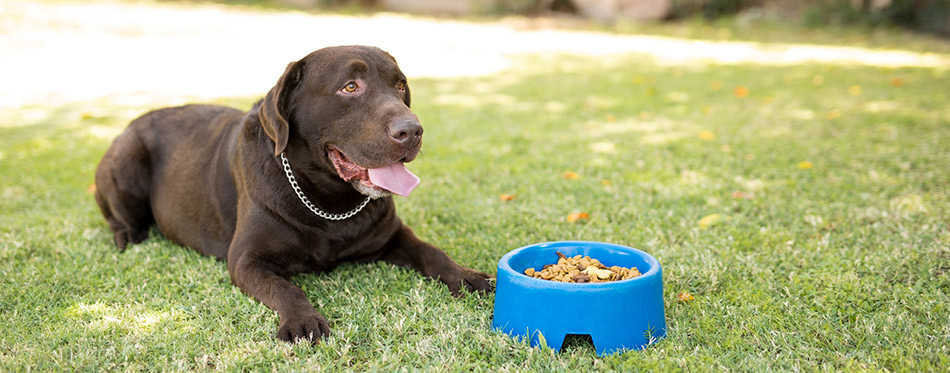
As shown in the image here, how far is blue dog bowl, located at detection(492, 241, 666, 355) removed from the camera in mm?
2521

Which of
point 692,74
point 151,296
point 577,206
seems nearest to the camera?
point 151,296

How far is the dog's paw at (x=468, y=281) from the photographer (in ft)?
10.5

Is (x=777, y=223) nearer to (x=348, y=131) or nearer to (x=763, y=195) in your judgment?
(x=763, y=195)

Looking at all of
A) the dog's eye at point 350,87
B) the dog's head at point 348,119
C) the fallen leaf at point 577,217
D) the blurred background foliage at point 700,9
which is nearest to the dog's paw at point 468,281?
the dog's head at point 348,119

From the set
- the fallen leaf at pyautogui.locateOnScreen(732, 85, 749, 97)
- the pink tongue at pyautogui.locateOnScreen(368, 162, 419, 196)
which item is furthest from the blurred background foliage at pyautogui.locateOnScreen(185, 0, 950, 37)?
the pink tongue at pyautogui.locateOnScreen(368, 162, 419, 196)

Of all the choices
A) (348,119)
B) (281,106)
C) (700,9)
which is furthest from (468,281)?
(700,9)

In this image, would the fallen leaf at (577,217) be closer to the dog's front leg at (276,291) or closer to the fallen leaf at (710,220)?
the fallen leaf at (710,220)

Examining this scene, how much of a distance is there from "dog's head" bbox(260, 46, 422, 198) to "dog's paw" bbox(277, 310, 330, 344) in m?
0.61

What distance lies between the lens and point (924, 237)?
12.1ft

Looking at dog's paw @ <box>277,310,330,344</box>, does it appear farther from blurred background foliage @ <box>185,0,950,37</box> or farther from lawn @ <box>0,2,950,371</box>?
blurred background foliage @ <box>185,0,950,37</box>

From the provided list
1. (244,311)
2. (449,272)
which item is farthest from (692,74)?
(244,311)

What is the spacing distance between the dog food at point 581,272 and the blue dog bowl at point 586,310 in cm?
13

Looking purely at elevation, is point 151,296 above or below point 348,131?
below

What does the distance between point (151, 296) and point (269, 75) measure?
27.5 ft
